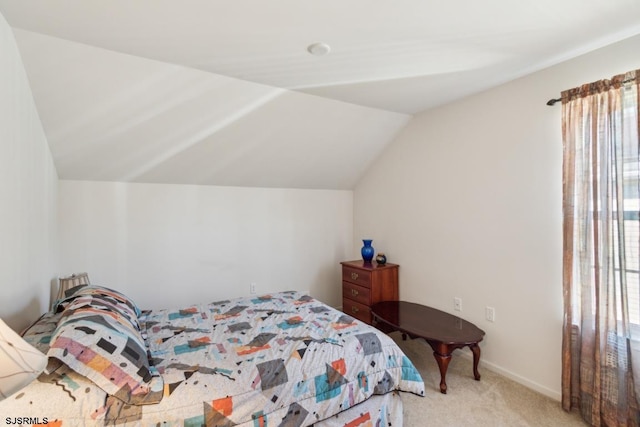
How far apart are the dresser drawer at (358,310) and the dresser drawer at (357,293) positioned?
0.15 ft

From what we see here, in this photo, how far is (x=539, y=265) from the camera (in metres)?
2.42

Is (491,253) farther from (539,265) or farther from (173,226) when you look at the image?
(173,226)

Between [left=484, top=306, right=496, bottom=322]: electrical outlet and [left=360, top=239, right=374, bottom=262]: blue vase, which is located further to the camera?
[left=360, top=239, right=374, bottom=262]: blue vase

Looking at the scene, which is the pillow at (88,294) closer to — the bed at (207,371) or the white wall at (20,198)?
the bed at (207,371)

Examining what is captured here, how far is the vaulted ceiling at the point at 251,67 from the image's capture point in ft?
5.40

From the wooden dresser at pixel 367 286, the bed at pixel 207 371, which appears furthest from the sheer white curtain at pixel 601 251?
the wooden dresser at pixel 367 286

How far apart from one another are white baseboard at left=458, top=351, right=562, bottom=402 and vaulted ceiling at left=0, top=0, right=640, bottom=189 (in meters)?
2.38

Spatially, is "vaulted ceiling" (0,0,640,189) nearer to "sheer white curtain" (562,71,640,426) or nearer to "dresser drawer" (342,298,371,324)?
"sheer white curtain" (562,71,640,426)

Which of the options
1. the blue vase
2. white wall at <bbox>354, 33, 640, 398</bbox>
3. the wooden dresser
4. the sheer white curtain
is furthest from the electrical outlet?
the blue vase

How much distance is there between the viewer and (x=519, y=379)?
8.29 feet

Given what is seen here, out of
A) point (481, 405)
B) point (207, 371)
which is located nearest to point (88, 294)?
point (207, 371)

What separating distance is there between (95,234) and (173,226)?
26.6 inches

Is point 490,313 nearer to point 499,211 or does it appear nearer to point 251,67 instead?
point 499,211

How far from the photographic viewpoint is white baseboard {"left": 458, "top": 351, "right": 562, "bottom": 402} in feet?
7.57
